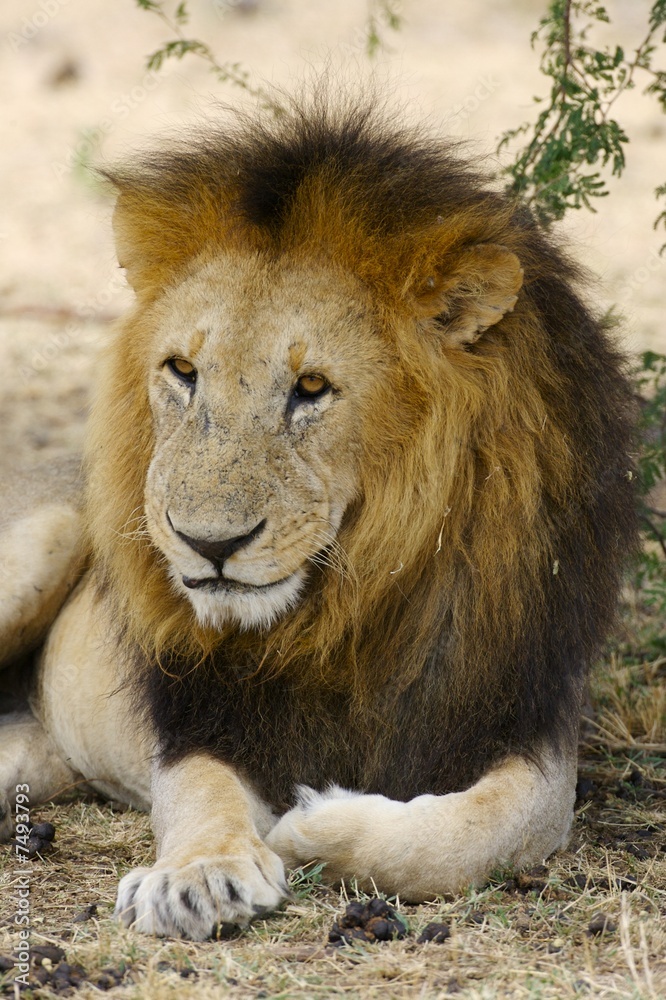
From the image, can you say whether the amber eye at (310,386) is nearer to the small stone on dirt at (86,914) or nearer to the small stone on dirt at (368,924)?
the small stone on dirt at (368,924)

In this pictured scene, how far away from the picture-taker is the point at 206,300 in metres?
3.20

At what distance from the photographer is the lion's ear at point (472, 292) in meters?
3.13

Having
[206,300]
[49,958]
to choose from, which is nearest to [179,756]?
[49,958]

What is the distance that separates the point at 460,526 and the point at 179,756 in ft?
3.22

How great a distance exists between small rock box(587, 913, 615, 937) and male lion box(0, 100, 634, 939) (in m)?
0.30

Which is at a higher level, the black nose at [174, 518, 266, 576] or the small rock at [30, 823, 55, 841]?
the black nose at [174, 518, 266, 576]

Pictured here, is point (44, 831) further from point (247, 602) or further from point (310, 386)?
point (310, 386)

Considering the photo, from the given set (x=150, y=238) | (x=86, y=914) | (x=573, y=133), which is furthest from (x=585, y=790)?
(x=573, y=133)

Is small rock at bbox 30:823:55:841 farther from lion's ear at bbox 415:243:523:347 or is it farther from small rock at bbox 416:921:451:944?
lion's ear at bbox 415:243:523:347

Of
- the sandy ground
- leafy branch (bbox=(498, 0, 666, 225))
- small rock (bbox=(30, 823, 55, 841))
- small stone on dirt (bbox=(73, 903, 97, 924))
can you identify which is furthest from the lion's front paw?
the sandy ground

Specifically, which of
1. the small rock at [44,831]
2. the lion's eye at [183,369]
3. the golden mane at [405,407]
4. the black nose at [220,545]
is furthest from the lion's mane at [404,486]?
the small rock at [44,831]

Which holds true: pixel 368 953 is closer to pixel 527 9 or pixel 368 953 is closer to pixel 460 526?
pixel 460 526

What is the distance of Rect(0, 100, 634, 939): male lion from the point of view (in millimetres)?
3027

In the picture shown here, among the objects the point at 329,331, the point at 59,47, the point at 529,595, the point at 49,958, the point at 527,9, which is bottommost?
the point at 49,958
